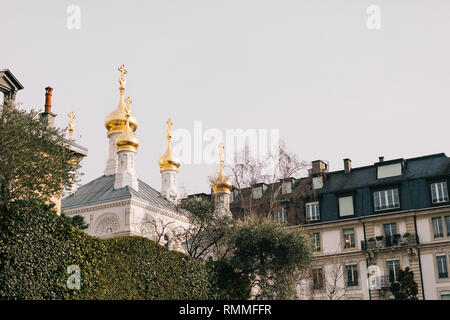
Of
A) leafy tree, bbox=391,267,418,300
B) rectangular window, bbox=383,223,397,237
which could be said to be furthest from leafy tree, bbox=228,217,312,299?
rectangular window, bbox=383,223,397,237

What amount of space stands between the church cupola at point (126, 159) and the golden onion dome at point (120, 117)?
365cm

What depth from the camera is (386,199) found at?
166 feet

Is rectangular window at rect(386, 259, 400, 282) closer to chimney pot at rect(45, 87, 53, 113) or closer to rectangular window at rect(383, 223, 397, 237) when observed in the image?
rectangular window at rect(383, 223, 397, 237)

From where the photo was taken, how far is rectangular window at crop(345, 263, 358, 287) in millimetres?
49572

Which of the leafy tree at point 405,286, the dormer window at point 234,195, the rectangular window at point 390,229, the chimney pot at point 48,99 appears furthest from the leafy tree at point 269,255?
the dormer window at point 234,195

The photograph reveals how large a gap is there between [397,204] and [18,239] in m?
37.8

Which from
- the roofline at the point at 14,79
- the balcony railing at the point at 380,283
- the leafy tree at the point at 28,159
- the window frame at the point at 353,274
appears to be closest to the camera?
the leafy tree at the point at 28,159

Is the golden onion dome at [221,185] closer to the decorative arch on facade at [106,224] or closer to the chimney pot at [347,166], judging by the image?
the decorative arch on facade at [106,224]

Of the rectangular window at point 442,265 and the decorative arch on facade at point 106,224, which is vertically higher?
the decorative arch on facade at point 106,224

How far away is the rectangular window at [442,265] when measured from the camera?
Result: 46.5 metres

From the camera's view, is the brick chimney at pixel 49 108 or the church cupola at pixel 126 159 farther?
the church cupola at pixel 126 159

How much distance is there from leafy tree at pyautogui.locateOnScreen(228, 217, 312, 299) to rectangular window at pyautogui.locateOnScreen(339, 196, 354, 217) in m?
22.5
